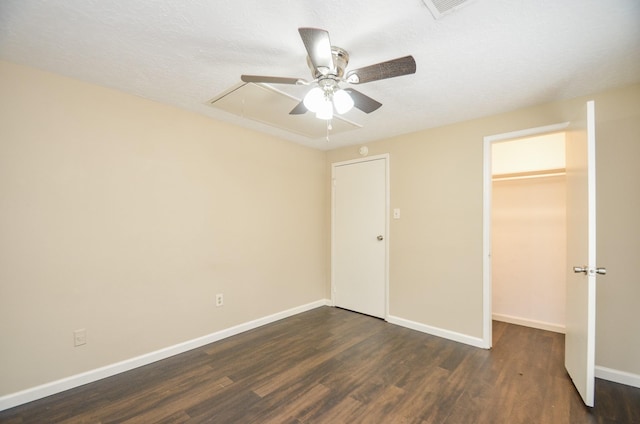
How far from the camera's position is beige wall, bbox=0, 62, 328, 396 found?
1.89 metres

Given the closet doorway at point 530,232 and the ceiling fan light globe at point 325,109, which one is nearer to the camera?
the ceiling fan light globe at point 325,109

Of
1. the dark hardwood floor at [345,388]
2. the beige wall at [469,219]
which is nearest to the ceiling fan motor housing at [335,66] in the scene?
the beige wall at [469,219]

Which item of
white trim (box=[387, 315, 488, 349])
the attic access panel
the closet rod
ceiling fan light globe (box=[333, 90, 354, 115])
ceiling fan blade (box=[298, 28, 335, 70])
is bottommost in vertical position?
white trim (box=[387, 315, 488, 349])

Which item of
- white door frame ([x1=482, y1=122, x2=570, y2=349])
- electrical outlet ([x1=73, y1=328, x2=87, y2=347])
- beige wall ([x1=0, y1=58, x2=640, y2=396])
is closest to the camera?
beige wall ([x1=0, y1=58, x2=640, y2=396])

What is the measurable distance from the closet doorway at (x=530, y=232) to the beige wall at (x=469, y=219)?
1.99 feet

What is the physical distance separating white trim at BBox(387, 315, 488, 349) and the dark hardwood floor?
0.28 ft

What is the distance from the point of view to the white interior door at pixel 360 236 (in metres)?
3.59

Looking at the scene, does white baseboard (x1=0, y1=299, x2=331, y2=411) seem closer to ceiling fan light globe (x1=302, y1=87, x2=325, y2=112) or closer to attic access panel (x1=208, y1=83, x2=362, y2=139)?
attic access panel (x1=208, y1=83, x2=362, y2=139)

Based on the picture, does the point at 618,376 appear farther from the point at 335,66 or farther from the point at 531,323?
the point at 335,66

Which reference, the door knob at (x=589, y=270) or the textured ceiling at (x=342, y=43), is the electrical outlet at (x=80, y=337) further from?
the door knob at (x=589, y=270)

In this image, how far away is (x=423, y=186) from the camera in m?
3.22

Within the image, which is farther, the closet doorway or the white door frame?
the closet doorway

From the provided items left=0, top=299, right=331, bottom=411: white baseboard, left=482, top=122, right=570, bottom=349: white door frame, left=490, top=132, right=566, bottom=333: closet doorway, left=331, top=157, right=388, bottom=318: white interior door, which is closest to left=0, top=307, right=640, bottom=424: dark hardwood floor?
left=0, top=299, right=331, bottom=411: white baseboard

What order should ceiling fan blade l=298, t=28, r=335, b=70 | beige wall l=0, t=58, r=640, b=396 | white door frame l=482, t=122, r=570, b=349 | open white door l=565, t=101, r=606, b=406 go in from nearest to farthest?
ceiling fan blade l=298, t=28, r=335, b=70 < open white door l=565, t=101, r=606, b=406 < beige wall l=0, t=58, r=640, b=396 < white door frame l=482, t=122, r=570, b=349
